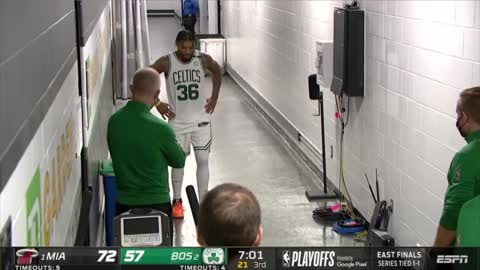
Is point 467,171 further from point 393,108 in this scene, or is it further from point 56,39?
point 393,108

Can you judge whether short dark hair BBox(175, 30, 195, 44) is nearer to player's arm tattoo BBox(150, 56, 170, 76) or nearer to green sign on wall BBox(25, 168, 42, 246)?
player's arm tattoo BBox(150, 56, 170, 76)

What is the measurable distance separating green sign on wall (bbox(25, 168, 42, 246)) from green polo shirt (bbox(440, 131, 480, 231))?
2.05 metres

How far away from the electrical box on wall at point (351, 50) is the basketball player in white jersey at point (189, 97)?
1.24 meters

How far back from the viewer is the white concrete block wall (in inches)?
216

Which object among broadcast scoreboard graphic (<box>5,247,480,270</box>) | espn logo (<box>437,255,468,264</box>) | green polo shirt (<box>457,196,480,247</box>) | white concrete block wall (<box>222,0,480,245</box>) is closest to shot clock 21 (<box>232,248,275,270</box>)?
broadcast scoreboard graphic (<box>5,247,480,270</box>)

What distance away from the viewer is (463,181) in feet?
13.0

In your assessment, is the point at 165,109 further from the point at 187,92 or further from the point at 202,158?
the point at 202,158

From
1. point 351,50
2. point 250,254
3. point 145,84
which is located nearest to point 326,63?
point 351,50

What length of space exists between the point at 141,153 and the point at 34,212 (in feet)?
8.59

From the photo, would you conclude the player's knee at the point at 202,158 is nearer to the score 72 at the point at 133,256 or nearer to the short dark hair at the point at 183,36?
the short dark hair at the point at 183,36

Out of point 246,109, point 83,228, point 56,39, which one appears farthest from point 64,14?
point 246,109

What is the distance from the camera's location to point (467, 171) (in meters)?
3.96

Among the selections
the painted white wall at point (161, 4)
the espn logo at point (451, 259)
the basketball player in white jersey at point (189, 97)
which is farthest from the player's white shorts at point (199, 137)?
the painted white wall at point (161, 4)

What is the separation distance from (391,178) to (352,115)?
4.24 ft
